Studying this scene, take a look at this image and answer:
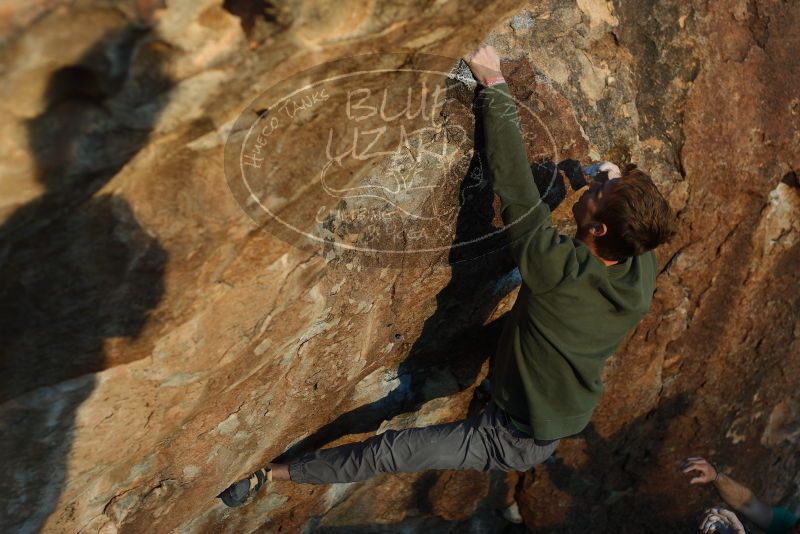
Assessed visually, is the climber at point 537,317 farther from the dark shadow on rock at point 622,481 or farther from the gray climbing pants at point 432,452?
the dark shadow on rock at point 622,481

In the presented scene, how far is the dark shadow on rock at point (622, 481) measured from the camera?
11.6 ft

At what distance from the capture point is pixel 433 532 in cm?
378

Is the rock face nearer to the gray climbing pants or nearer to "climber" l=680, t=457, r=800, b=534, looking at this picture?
the gray climbing pants

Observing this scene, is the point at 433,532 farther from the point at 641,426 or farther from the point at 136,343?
the point at 136,343

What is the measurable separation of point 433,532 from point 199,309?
2.44 m

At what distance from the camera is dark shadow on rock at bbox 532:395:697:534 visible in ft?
11.6

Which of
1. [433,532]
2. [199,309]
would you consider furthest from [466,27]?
[433,532]

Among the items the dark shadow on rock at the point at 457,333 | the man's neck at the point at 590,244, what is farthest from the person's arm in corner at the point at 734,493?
the man's neck at the point at 590,244

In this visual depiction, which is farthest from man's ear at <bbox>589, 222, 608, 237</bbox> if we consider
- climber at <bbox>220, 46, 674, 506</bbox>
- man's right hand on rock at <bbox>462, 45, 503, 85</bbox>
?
man's right hand on rock at <bbox>462, 45, 503, 85</bbox>

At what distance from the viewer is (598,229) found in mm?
2195

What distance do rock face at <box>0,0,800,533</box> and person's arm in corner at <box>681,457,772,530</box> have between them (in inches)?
20.0

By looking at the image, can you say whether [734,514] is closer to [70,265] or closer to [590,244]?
[590,244]

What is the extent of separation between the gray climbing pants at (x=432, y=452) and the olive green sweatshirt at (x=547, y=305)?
12 cm

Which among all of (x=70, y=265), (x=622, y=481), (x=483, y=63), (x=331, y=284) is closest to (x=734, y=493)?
(x=622, y=481)
